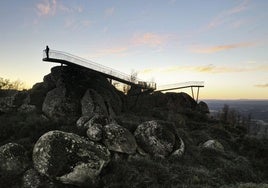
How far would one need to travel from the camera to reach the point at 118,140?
18.8 meters

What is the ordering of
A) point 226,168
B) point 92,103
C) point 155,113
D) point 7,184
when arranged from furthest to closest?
point 155,113, point 92,103, point 226,168, point 7,184

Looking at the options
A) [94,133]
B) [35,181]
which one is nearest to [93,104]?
[94,133]

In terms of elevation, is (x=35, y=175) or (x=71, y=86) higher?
(x=71, y=86)

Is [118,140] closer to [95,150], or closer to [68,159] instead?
[95,150]

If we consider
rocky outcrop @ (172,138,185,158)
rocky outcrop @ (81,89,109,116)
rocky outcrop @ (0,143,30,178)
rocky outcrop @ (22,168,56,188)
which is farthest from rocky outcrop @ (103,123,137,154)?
rocky outcrop @ (81,89,109,116)

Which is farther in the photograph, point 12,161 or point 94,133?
point 94,133

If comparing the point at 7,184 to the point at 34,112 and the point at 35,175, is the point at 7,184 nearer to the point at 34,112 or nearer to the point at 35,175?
the point at 35,175

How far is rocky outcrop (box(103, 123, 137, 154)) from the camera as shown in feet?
60.4

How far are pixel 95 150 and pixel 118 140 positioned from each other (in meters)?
2.56

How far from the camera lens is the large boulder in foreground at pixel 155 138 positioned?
2027 centimetres

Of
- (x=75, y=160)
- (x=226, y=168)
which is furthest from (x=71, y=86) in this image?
(x=226, y=168)

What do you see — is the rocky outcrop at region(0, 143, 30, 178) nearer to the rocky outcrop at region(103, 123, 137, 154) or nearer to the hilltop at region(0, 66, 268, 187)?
the hilltop at region(0, 66, 268, 187)

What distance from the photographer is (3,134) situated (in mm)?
20641

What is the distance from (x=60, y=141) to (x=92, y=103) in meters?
14.1
